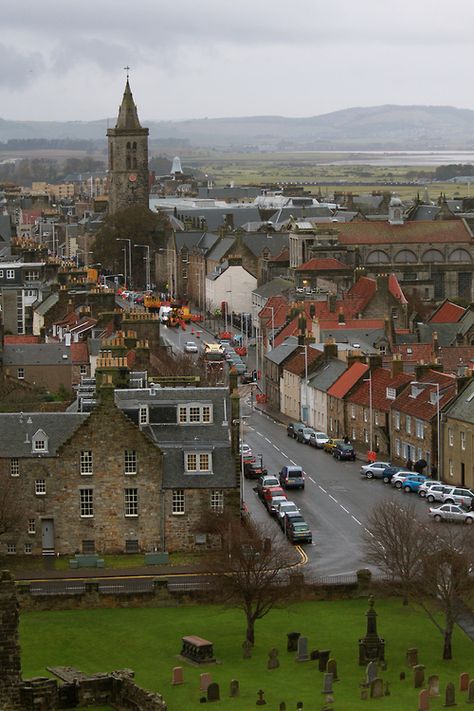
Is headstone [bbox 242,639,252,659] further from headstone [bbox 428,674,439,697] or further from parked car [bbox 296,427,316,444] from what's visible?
parked car [bbox 296,427,316,444]

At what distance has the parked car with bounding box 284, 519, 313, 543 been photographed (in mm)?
74688

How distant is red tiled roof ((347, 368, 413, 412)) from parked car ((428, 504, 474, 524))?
19.4m

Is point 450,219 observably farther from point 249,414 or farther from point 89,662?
point 89,662

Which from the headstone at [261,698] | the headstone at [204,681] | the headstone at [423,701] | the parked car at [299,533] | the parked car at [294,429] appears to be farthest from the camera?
the parked car at [294,429]

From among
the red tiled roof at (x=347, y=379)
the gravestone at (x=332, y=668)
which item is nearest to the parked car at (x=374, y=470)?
the red tiled roof at (x=347, y=379)

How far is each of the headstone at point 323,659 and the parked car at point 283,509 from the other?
58.0 feet

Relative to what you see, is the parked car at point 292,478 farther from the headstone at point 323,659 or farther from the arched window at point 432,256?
the arched window at point 432,256

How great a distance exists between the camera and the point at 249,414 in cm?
11388

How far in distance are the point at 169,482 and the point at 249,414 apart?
40891mm

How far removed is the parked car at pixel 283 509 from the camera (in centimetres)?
7736

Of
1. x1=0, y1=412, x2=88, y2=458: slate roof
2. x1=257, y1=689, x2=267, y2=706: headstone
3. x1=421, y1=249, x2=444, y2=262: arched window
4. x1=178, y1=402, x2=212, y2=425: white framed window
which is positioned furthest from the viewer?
x1=421, y1=249, x2=444, y2=262: arched window

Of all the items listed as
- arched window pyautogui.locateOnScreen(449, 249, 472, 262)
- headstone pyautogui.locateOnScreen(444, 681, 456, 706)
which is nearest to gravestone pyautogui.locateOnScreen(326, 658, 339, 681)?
headstone pyautogui.locateOnScreen(444, 681, 456, 706)

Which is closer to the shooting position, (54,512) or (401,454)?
(54,512)

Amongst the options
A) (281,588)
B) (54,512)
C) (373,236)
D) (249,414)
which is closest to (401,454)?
(249,414)
